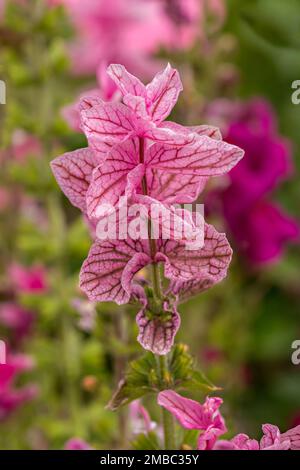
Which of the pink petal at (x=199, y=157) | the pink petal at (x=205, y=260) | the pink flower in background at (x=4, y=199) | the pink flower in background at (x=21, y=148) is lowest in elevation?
the pink petal at (x=205, y=260)

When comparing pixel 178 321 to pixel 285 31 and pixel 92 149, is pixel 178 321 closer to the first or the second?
pixel 92 149

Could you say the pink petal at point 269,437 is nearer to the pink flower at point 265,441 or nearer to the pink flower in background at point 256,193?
the pink flower at point 265,441

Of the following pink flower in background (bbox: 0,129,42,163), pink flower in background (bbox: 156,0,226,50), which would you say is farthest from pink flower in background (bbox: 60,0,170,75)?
pink flower in background (bbox: 0,129,42,163)

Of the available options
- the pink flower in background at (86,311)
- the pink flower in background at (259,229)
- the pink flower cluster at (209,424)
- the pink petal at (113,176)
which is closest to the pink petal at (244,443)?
the pink flower cluster at (209,424)

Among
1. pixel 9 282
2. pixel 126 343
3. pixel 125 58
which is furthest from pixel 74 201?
pixel 125 58

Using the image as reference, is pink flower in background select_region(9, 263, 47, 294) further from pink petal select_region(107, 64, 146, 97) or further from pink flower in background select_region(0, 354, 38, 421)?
pink petal select_region(107, 64, 146, 97)
